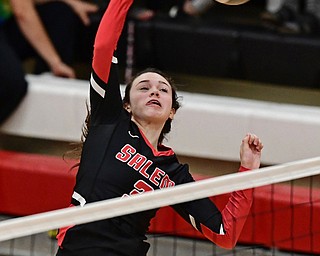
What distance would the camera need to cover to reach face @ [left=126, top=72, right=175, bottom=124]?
11.6ft

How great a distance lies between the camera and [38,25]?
580 cm

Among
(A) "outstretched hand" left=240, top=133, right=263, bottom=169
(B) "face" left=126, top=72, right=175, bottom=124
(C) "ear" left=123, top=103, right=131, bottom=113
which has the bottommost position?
(A) "outstretched hand" left=240, top=133, right=263, bottom=169

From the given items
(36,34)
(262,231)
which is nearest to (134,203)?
(262,231)

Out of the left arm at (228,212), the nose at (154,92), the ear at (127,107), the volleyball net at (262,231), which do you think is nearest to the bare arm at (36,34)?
the volleyball net at (262,231)

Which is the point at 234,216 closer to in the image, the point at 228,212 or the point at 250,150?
the point at 228,212

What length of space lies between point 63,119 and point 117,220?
225 cm

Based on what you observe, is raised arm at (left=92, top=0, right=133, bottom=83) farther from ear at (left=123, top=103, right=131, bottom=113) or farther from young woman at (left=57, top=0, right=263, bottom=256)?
ear at (left=123, top=103, right=131, bottom=113)

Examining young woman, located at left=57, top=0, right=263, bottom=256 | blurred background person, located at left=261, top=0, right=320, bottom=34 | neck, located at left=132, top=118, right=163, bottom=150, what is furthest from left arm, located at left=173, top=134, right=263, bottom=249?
blurred background person, located at left=261, top=0, right=320, bottom=34

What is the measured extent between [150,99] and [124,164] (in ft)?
Answer: 0.72

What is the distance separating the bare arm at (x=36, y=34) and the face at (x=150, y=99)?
7.38 ft

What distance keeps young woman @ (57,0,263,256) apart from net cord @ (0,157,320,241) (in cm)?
6

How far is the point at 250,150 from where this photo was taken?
3551 mm

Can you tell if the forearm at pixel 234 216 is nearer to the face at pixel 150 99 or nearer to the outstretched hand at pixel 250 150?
the outstretched hand at pixel 250 150

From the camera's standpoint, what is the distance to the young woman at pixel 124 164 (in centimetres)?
348
